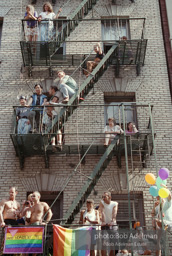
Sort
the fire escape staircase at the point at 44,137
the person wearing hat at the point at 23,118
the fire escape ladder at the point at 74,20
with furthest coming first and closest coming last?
the fire escape ladder at the point at 74,20 < the person wearing hat at the point at 23,118 < the fire escape staircase at the point at 44,137

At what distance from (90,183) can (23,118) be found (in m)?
3.02

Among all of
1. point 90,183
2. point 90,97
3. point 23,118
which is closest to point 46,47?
point 90,97

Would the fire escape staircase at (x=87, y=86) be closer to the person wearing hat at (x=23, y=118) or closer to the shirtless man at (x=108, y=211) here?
the person wearing hat at (x=23, y=118)

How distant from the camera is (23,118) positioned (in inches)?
548

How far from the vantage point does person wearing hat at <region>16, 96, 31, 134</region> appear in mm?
13664

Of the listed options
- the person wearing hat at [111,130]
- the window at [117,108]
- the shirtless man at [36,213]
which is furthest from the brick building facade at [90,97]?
the shirtless man at [36,213]

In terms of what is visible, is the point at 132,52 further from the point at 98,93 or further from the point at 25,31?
the point at 25,31

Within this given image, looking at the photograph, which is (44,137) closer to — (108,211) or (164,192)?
(108,211)

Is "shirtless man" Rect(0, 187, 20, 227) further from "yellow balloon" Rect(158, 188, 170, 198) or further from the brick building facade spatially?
"yellow balloon" Rect(158, 188, 170, 198)

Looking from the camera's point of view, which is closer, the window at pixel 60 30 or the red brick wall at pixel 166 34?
the window at pixel 60 30

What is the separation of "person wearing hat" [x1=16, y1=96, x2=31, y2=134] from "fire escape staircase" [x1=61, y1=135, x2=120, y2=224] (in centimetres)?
252

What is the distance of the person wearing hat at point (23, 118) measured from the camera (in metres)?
13.7

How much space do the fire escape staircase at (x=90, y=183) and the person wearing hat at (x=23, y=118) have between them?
2.52 meters

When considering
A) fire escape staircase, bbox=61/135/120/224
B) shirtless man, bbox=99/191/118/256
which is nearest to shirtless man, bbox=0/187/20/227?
fire escape staircase, bbox=61/135/120/224
